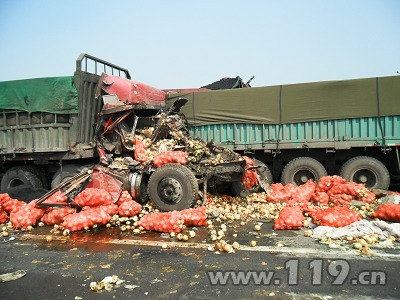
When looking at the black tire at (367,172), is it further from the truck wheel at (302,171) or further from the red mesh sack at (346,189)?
the red mesh sack at (346,189)

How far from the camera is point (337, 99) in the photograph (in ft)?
26.9

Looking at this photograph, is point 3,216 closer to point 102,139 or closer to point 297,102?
point 102,139

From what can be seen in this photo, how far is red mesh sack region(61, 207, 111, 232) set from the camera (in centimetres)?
522

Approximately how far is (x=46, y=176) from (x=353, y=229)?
7.57 meters

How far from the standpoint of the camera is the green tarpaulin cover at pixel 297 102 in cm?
785

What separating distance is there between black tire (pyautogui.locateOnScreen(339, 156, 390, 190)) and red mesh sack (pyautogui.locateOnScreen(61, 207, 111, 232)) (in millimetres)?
6100

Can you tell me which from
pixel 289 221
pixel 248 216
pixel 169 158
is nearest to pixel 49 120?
pixel 169 158

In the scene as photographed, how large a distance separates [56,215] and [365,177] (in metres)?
7.36

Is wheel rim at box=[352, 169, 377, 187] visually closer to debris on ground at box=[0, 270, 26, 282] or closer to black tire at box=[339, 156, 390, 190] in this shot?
black tire at box=[339, 156, 390, 190]

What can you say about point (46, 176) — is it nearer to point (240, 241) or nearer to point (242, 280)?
point (240, 241)

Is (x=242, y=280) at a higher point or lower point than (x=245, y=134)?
lower

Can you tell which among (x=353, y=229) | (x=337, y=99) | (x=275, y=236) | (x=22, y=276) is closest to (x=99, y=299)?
(x=22, y=276)

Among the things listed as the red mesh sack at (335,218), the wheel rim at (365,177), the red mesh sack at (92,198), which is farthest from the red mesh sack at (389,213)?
the red mesh sack at (92,198)

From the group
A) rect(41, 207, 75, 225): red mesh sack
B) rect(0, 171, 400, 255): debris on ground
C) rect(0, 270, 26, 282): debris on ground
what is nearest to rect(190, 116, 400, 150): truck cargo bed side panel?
rect(0, 171, 400, 255): debris on ground
